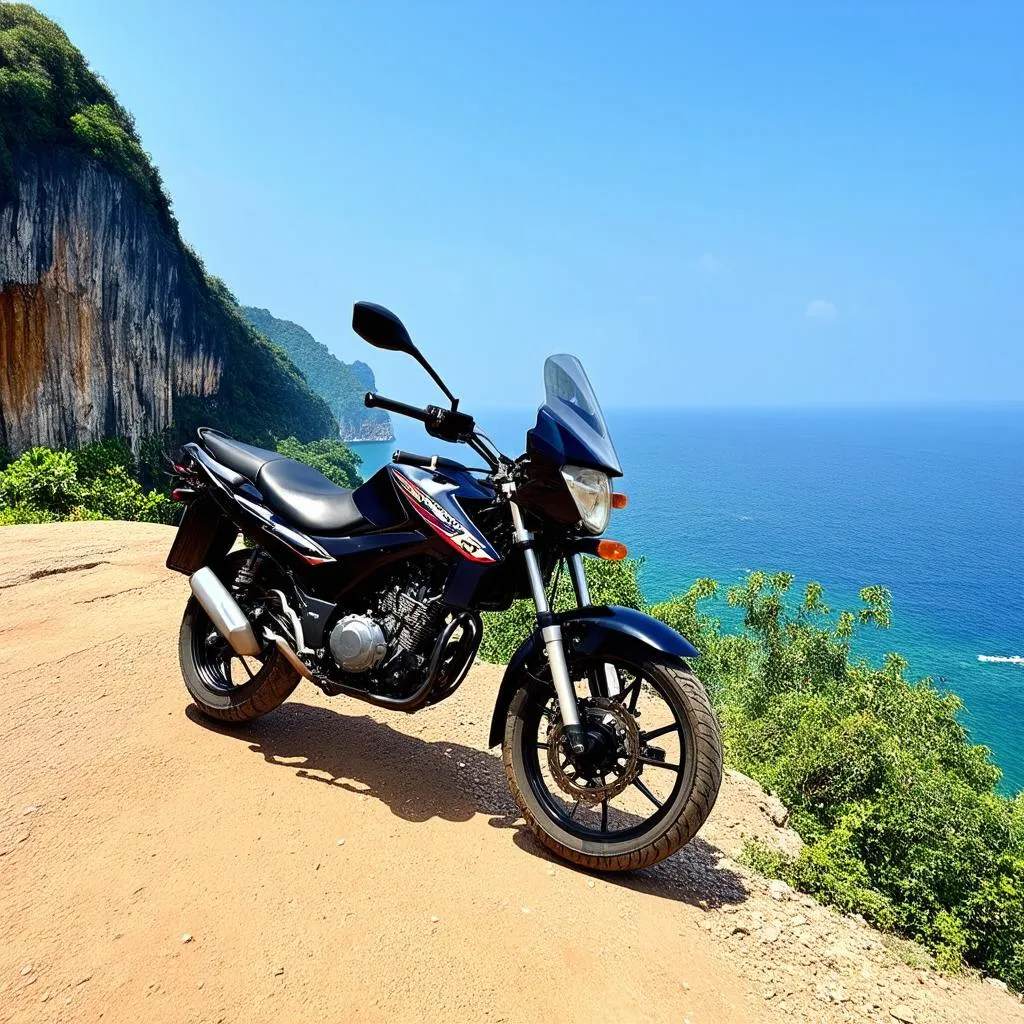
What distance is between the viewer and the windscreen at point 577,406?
296 cm

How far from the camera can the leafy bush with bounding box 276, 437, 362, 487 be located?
2258 inches

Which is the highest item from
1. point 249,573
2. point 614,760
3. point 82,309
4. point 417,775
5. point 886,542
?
point 82,309

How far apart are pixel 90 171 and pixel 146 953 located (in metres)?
49.1

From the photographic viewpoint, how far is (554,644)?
2.94 metres

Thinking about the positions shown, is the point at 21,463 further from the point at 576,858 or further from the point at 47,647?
the point at 576,858

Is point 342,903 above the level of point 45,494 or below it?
above

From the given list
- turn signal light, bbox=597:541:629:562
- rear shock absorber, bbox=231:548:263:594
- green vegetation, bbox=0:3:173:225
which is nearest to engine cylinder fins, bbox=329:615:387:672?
rear shock absorber, bbox=231:548:263:594

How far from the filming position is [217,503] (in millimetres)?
3975

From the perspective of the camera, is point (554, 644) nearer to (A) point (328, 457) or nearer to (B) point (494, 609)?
(B) point (494, 609)

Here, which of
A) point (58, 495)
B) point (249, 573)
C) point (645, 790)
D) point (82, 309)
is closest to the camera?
point (645, 790)

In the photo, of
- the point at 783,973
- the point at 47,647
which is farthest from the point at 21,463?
the point at 783,973

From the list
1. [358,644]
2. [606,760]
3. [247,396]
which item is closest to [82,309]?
[247,396]

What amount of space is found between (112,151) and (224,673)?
49610 millimetres

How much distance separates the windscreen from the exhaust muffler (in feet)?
6.41
